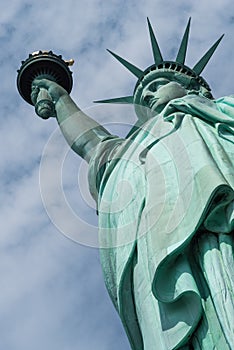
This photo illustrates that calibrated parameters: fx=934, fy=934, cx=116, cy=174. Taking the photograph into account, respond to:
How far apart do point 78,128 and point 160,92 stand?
3.77 feet

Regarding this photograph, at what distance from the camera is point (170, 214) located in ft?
21.7

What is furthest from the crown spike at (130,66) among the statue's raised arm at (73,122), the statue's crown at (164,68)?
the statue's raised arm at (73,122)

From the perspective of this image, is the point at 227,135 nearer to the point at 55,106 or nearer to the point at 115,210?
the point at 115,210

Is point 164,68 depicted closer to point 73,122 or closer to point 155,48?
point 155,48

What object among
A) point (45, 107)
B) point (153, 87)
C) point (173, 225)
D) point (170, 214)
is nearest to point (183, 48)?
point (153, 87)

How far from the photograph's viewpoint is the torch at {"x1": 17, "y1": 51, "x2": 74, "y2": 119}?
968 centimetres

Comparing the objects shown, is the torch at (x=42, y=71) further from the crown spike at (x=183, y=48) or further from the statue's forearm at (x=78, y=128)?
the crown spike at (x=183, y=48)

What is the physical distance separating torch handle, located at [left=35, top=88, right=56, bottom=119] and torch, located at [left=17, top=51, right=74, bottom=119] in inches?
4.7

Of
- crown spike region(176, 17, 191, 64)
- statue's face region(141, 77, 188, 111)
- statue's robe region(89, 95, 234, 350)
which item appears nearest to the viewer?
statue's robe region(89, 95, 234, 350)

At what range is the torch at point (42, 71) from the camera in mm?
9680

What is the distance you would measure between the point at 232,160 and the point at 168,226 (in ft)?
2.56

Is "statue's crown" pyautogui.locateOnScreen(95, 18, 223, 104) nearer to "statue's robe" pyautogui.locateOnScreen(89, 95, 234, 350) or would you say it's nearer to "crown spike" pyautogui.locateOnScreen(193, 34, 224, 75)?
"crown spike" pyautogui.locateOnScreen(193, 34, 224, 75)

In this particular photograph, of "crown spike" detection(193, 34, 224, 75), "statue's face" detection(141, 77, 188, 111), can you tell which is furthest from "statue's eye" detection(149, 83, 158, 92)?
"crown spike" detection(193, 34, 224, 75)

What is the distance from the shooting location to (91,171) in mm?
8180
